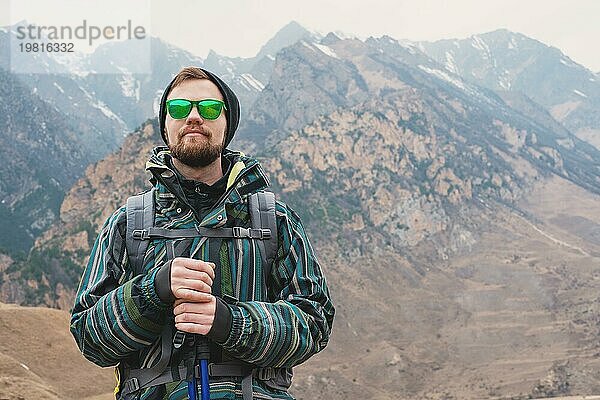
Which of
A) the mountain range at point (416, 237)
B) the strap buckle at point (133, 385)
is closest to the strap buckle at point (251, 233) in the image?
the strap buckle at point (133, 385)

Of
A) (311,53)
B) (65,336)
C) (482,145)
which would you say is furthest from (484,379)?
(311,53)

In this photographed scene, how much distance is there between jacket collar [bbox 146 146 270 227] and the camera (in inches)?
104

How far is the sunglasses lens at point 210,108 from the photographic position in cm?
277

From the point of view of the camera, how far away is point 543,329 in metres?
60.2

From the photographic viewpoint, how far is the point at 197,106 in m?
2.77

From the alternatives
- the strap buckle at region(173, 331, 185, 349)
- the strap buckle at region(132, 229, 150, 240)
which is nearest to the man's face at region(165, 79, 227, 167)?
the strap buckle at region(132, 229, 150, 240)

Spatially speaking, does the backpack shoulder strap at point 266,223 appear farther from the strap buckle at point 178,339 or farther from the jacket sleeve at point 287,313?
the strap buckle at point 178,339

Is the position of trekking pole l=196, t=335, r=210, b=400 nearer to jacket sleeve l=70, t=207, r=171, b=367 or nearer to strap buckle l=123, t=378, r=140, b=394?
jacket sleeve l=70, t=207, r=171, b=367

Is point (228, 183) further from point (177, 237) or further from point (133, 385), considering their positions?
point (133, 385)

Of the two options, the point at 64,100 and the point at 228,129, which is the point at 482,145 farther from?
the point at 228,129

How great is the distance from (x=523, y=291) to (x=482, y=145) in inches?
1663

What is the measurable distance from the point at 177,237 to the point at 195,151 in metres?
0.35

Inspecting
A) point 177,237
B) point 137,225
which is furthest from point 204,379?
point 137,225

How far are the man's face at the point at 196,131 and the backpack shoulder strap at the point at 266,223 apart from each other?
0.85 feet
